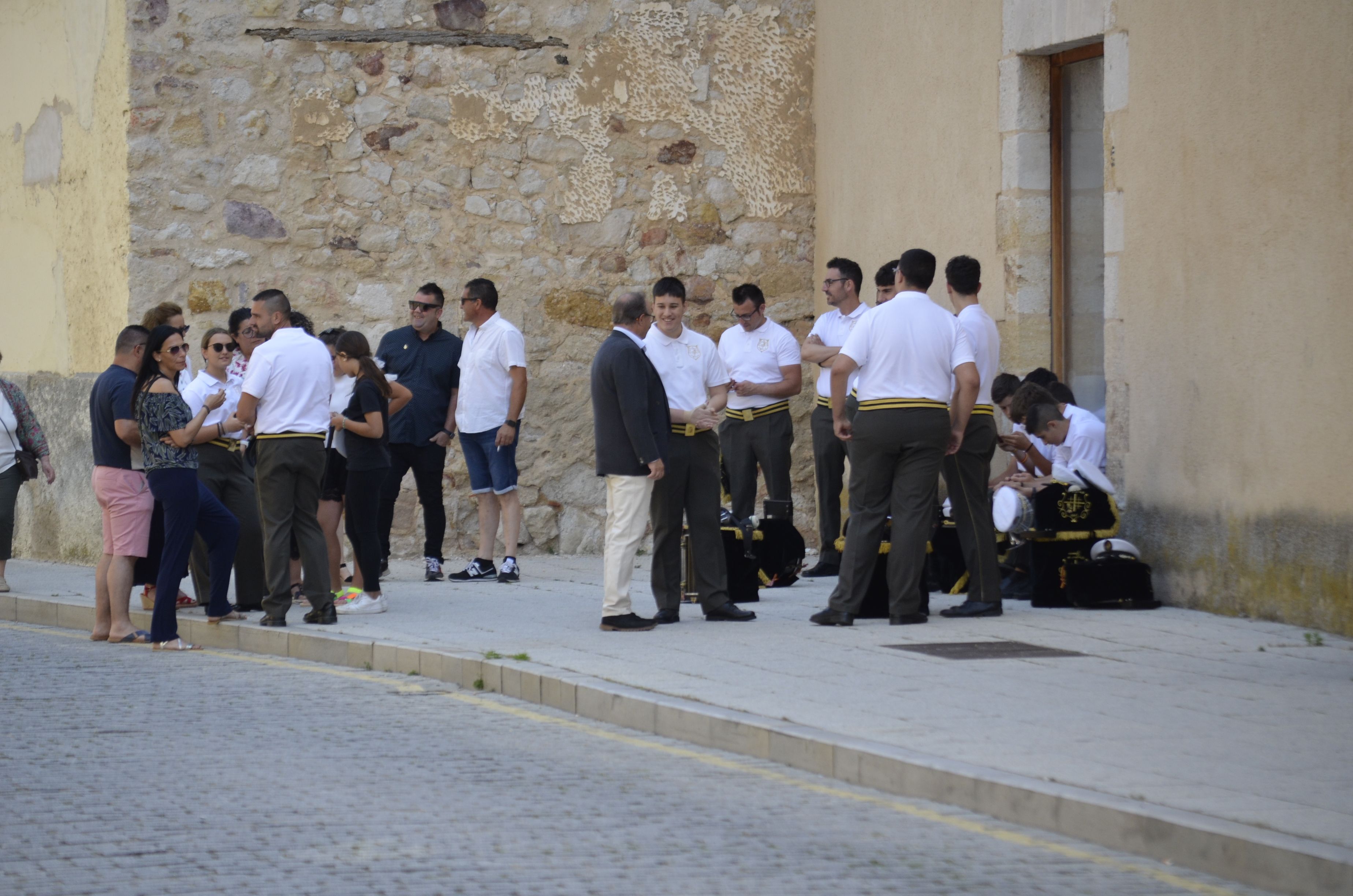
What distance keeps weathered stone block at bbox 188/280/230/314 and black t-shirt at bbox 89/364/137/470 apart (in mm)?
3699

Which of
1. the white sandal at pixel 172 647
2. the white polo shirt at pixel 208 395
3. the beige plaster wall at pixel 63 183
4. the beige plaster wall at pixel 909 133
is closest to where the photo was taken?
the white sandal at pixel 172 647

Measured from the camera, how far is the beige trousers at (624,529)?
30.0 feet

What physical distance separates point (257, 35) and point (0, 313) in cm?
403

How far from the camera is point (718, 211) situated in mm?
14406

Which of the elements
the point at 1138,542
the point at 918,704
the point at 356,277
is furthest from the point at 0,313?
the point at 918,704

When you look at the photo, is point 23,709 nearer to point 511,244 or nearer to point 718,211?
point 511,244

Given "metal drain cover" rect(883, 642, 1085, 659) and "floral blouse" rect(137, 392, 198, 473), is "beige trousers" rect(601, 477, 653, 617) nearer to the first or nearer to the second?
"metal drain cover" rect(883, 642, 1085, 659)

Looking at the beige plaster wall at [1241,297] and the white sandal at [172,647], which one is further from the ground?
the beige plaster wall at [1241,297]

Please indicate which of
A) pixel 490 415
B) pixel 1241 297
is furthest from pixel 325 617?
pixel 1241 297

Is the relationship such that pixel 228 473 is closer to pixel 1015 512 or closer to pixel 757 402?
pixel 757 402

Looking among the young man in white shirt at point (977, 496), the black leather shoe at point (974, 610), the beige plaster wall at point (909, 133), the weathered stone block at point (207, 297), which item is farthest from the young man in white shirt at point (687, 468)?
the weathered stone block at point (207, 297)

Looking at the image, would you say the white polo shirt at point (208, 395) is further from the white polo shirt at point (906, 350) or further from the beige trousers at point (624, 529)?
the white polo shirt at point (906, 350)

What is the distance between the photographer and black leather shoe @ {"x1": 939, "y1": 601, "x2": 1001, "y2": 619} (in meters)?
9.62

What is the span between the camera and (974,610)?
9.62 metres
